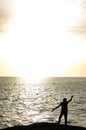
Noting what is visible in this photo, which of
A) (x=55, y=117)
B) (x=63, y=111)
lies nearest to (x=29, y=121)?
(x=55, y=117)

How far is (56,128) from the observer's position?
25.8 m

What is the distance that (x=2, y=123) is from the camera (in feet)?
182

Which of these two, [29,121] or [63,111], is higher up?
[63,111]

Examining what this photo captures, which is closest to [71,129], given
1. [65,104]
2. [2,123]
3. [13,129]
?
[65,104]

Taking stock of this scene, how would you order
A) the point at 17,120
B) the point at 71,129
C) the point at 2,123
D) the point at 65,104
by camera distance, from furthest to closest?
the point at 17,120
the point at 2,123
the point at 65,104
the point at 71,129

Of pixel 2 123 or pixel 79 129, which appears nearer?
pixel 79 129

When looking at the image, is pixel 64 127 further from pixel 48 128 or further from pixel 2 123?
pixel 2 123

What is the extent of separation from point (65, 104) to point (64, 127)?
2.09 m

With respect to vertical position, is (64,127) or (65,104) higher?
(65,104)

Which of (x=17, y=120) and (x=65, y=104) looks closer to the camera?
(x=65, y=104)

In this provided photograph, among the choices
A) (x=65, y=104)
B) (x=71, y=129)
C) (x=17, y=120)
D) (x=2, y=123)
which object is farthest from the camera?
(x=17, y=120)

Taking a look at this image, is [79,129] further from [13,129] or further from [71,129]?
[13,129]

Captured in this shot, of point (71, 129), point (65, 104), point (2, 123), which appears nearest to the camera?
point (71, 129)

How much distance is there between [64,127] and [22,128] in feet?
10.8
